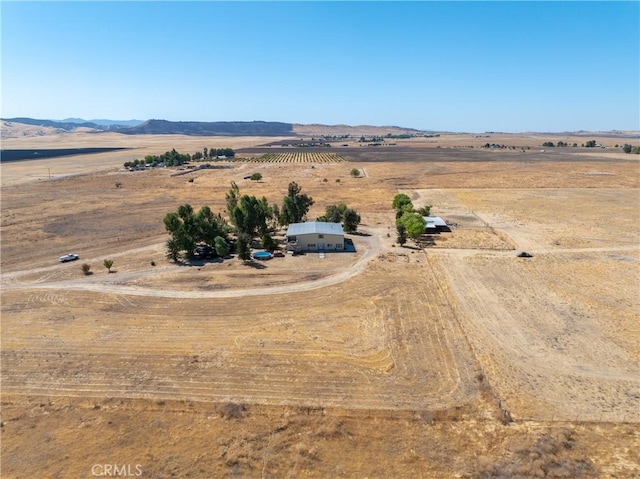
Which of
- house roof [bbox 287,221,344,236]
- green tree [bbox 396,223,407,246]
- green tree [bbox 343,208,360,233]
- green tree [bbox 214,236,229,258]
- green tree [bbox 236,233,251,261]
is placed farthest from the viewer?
green tree [bbox 343,208,360,233]

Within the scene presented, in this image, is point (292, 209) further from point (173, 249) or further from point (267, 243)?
point (173, 249)

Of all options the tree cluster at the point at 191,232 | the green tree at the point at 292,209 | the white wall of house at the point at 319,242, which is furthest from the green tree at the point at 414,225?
the tree cluster at the point at 191,232

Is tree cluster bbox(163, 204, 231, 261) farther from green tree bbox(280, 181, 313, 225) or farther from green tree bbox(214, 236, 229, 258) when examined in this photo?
green tree bbox(280, 181, 313, 225)

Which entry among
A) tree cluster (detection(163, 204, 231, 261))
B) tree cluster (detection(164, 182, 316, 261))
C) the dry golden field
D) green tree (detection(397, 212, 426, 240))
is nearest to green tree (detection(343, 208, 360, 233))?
the dry golden field


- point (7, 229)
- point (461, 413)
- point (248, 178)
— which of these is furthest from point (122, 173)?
point (461, 413)

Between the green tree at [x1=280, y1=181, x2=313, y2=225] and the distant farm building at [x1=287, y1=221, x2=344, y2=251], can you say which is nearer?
the distant farm building at [x1=287, y1=221, x2=344, y2=251]

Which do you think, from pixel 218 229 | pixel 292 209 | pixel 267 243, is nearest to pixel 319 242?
pixel 267 243

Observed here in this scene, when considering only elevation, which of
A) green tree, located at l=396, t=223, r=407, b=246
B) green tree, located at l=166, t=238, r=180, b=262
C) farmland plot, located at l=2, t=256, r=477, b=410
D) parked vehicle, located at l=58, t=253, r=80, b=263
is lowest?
farmland plot, located at l=2, t=256, r=477, b=410

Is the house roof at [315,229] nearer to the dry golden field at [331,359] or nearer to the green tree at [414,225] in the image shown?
the dry golden field at [331,359]

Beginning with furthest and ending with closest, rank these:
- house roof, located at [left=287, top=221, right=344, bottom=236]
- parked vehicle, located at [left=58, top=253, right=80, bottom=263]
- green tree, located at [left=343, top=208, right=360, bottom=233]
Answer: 1. green tree, located at [left=343, top=208, right=360, bottom=233]
2. house roof, located at [left=287, top=221, right=344, bottom=236]
3. parked vehicle, located at [left=58, top=253, right=80, bottom=263]
